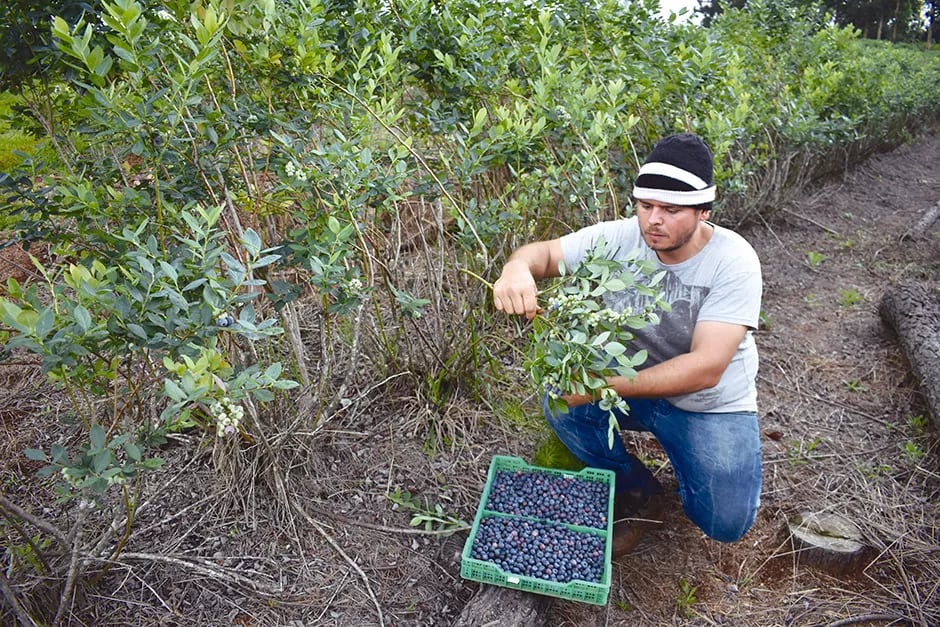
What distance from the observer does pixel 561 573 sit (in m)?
2.03

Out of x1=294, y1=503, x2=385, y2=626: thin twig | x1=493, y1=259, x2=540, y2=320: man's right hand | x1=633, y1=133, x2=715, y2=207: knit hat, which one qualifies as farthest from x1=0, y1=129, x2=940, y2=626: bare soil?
x1=633, y1=133, x2=715, y2=207: knit hat

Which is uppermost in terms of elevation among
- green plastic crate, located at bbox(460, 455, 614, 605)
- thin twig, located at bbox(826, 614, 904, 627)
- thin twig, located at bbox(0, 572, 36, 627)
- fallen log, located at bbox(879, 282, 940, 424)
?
thin twig, located at bbox(0, 572, 36, 627)

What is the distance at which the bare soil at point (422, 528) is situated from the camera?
208 cm

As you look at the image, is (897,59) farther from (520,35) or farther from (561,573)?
(561,573)

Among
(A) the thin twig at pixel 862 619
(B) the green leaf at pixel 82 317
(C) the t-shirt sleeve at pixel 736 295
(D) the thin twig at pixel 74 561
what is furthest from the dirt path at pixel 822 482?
(B) the green leaf at pixel 82 317

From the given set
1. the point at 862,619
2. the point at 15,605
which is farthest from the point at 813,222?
the point at 15,605

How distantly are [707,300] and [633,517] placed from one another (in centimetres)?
91

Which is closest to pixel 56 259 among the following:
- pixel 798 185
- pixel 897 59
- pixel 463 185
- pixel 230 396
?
pixel 463 185

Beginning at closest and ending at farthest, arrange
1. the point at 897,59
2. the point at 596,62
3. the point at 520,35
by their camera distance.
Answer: the point at 520,35
the point at 596,62
the point at 897,59

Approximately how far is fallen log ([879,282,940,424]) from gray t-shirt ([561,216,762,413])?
135cm

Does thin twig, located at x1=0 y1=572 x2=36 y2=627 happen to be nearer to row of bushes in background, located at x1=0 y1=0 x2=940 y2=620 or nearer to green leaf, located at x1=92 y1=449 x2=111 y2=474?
row of bushes in background, located at x1=0 y1=0 x2=940 y2=620

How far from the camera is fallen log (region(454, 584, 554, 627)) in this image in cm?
198

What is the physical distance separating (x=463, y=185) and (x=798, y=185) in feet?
16.0

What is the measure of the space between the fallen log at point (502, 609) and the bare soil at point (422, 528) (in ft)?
0.45
